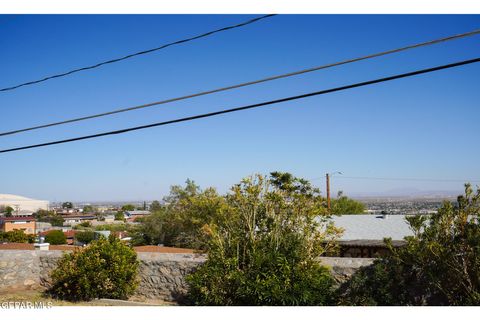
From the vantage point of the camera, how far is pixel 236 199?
10.4 metres

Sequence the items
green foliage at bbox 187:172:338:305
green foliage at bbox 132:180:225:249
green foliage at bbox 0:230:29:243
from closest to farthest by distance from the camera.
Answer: green foliage at bbox 187:172:338:305
green foliage at bbox 132:180:225:249
green foliage at bbox 0:230:29:243

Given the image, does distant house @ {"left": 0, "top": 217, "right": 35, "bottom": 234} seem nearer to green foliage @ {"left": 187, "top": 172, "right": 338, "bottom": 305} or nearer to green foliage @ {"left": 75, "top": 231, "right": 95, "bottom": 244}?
green foliage @ {"left": 75, "top": 231, "right": 95, "bottom": 244}

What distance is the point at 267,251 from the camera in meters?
9.21

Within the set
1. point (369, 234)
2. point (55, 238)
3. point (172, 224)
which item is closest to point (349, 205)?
point (172, 224)

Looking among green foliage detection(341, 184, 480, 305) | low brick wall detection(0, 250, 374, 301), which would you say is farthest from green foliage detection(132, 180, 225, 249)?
green foliage detection(341, 184, 480, 305)

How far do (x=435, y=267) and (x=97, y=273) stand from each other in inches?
290

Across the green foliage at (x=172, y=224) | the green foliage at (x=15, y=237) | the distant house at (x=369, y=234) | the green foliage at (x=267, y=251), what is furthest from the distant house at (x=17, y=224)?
the green foliage at (x=267, y=251)

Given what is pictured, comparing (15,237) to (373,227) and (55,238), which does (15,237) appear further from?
(373,227)

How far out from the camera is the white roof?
62.7 ft

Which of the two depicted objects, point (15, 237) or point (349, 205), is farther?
point (349, 205)

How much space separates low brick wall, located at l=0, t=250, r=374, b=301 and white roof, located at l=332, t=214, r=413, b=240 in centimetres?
882

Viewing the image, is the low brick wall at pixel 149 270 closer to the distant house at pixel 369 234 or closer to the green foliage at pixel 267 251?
the green foliage at pixel 267 251

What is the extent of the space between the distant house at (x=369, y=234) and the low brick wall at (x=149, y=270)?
20.7 ft

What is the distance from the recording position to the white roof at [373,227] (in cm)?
1912
